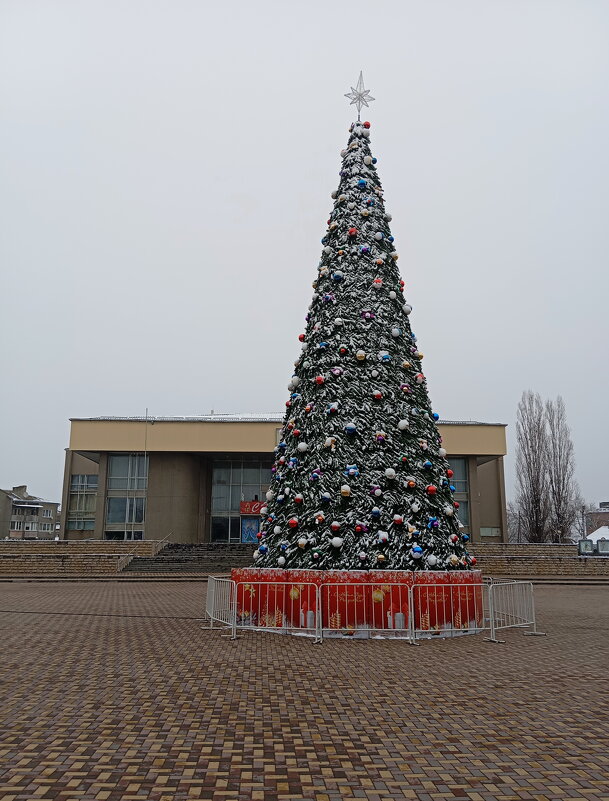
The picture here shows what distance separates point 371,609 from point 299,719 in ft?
16.8

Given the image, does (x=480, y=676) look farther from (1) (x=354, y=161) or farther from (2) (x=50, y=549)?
(2) (x=50, y=549)

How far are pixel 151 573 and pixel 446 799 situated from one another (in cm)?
2820

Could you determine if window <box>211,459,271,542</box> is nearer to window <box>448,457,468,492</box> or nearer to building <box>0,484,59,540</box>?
window <box>448,457,468,492</box>

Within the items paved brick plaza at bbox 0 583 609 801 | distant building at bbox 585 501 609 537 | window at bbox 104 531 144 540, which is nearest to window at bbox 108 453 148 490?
window at bbox 104 531 144 540

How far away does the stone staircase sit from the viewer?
3199cm

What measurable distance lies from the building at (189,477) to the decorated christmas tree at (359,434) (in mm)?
28049

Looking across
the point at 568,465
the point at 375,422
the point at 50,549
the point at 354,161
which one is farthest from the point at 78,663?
the point at 568,465

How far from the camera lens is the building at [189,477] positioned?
4144 cm

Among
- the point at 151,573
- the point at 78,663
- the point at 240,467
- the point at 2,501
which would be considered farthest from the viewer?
the point at 2,501

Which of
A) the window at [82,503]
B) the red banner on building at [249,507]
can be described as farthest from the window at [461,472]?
the window at [82,503]

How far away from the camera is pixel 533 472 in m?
44.9

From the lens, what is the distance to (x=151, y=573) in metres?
30.3

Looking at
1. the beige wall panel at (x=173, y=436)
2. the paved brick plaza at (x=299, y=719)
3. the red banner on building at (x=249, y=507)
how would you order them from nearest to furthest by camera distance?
the paved brick plaza at (x=299, y=719), the beige wall panel at (x=173, y=436), the red banner on building at (x=249, y=507)

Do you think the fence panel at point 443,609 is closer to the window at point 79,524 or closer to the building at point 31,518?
the window at point 79,524
